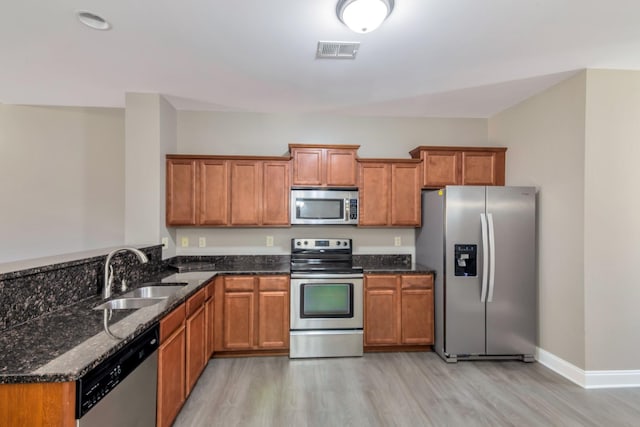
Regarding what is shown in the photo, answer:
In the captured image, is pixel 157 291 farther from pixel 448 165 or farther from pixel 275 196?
pixel 448 165

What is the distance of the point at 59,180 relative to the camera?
3.81 meters

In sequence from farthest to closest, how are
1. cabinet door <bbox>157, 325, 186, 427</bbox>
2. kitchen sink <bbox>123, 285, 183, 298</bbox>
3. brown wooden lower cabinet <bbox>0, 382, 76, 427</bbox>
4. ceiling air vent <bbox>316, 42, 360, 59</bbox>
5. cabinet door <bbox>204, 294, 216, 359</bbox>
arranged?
cabinet door <bbox>204, 294, 216, 359</bbox>, kitchen sink <bbox>123, 285, 183, 298</bbox>, ceiling air vent <bbox>316, 42, 360, 59</bbox>, cabinet door <bbox>157, 325, 186, 427</bbox>, brown wooden lower cabinet <bbox>0, 382, 76, 427</bbox>

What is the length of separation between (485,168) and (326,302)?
8.25 feet

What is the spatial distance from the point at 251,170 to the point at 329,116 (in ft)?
4.19

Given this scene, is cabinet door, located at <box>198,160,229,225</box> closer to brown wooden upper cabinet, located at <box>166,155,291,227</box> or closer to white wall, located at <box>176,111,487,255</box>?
brown wooden upper cabinet, located at <box>166,155,291,227</box>

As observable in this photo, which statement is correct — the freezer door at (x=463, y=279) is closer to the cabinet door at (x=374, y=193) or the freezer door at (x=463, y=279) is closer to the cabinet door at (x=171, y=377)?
the cabinet door at (x=374, y=193)

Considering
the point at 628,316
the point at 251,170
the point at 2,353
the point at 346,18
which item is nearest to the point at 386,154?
the point at 251,170

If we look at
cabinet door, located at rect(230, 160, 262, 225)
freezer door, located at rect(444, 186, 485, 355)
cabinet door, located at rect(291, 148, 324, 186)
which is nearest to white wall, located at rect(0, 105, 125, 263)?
cabinet door, located at rect(230, 160, 262, 225)

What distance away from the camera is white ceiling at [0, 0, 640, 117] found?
6.16ft

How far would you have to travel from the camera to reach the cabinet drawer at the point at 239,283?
3.14 m

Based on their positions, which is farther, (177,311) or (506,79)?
(506,79)

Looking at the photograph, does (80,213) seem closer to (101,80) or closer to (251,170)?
(101,80)

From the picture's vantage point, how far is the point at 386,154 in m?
3.91

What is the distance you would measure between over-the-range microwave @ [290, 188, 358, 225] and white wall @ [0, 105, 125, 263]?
2442 mm
